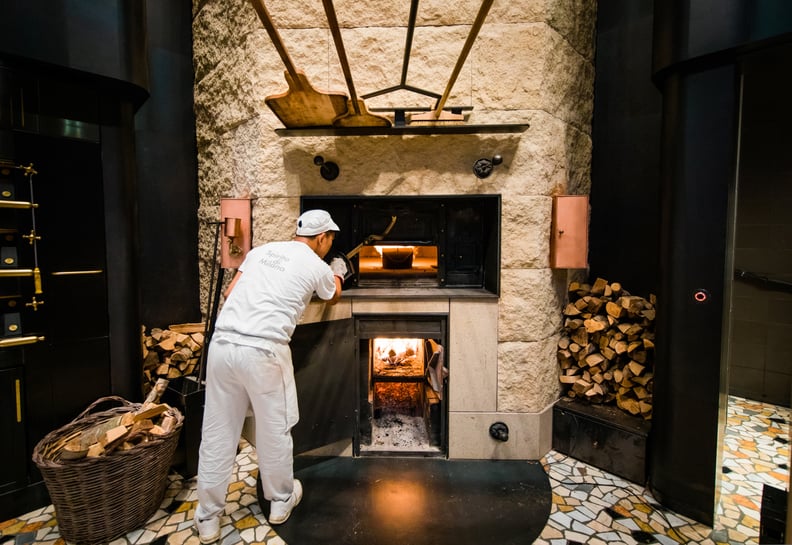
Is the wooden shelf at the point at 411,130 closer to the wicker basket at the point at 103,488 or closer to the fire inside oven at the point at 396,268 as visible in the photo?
the fire inside oven at the point at 396,268

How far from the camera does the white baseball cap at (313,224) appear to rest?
8.23ft

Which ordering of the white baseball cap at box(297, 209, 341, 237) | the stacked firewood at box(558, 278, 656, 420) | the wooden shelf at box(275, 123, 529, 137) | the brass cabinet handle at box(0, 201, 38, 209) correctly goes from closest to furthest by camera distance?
the brass cabinet handle at box(0, 201, 38, 209)
the white baseball cap at box(297, 209, 341, 237)
the wooden shelf at box(275, 123, 529, 137)
the stacked firewood at box(558, 278, 656, 420)

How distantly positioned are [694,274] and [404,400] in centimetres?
264

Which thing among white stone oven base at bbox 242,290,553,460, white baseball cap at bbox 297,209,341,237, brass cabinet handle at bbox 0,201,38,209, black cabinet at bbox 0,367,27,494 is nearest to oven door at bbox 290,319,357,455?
white stone oven base at bbox 242,290,553,460

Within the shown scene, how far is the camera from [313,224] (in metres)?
2.51

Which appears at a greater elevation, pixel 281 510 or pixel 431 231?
pixel 431 231

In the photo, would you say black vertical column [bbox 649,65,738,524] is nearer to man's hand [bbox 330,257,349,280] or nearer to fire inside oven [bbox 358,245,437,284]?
fire inside oven [bbox 358,245,437,284]

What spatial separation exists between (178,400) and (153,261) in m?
1.54

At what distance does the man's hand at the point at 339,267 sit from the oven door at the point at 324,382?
0.39 meters

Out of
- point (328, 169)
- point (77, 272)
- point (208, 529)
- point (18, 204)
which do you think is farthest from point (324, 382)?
point (18, 204)

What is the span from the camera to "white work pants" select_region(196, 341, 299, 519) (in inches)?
84.0

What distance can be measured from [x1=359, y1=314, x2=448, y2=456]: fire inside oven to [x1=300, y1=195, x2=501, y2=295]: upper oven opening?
621 mm

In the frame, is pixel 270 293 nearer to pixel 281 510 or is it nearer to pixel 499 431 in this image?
pixel 281 510

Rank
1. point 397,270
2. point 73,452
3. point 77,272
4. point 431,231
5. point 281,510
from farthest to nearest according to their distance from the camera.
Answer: point 397,270 < point 431,231 < point 77,272 < point 281,510 < point 73,452
